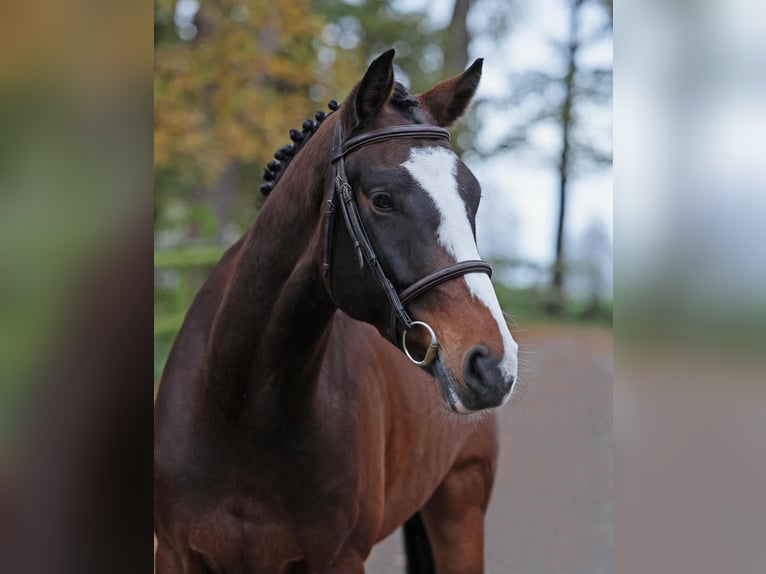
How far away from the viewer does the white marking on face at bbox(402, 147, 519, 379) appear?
1525mm

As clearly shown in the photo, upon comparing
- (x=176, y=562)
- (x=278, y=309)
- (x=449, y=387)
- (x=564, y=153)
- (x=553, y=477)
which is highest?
(x=564, y=153)

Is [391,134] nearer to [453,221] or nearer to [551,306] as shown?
[453,221]

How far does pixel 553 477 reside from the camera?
7676 mm

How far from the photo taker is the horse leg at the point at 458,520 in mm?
3148

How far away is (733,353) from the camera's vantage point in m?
0.85

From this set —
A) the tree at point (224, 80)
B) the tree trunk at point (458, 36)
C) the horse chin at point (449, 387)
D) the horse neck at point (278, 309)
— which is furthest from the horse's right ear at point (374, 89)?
the tree trunk at point (458, 36)

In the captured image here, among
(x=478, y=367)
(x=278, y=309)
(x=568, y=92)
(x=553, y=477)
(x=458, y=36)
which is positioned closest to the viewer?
(x=478, y=367)

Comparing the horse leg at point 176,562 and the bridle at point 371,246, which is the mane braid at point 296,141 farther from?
the horse leg at point 176,562

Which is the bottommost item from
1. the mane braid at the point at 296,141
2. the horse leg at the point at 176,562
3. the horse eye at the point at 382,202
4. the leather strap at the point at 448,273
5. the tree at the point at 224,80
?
the horse leg at the point at 176,562

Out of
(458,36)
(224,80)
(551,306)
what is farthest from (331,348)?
(551,306)

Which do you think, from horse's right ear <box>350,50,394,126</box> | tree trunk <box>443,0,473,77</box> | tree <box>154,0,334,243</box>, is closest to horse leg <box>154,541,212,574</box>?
horse's right ear <box>350,50,394,126</box>

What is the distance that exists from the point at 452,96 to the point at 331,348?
31.7 inches

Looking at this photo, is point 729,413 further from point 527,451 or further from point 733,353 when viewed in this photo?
point 527,451

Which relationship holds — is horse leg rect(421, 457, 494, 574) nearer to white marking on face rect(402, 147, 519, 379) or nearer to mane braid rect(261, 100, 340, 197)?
mane braid rect(261, 100, 340, 197)
